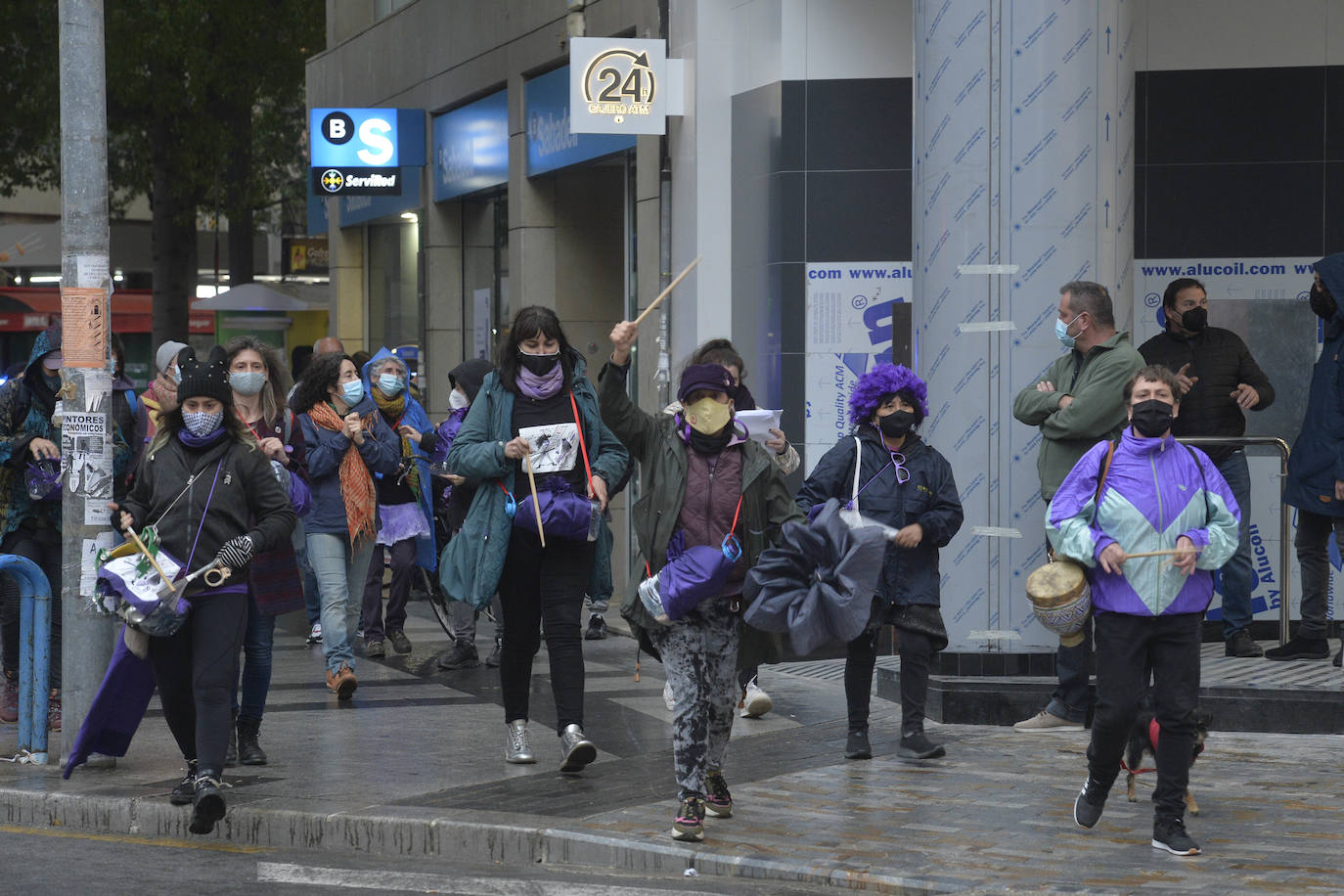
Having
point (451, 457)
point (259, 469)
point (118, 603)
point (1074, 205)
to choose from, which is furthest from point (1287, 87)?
point (118, 603)

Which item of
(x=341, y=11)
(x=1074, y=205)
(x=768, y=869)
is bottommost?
(x=768, y=869)

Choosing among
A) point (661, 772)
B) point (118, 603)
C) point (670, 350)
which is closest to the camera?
point (118, 603)

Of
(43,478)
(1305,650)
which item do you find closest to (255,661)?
(43,478)

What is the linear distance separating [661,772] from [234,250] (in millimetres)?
30815

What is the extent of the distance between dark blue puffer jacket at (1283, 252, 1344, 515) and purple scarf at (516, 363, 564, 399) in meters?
4.01

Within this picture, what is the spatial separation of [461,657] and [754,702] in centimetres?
290

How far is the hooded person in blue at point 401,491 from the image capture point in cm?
1169

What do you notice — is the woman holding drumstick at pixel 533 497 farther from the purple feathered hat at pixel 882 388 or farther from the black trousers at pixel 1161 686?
the black trousers at pixel 1161 686

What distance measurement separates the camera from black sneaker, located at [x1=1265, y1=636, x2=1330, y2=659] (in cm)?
970

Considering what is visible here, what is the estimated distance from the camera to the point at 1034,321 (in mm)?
9461

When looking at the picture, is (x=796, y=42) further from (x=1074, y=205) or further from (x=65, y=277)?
(x=65, y=277)

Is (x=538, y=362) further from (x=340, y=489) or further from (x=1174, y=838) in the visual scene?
(x=1174, y=838)

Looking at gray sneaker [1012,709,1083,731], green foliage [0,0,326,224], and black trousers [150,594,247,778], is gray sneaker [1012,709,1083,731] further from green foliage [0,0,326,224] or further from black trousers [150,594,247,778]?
green foliage [0,0,326,224]

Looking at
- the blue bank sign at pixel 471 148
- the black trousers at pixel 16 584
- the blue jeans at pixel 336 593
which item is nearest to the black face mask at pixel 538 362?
the blue jeans at pixel 336 593
